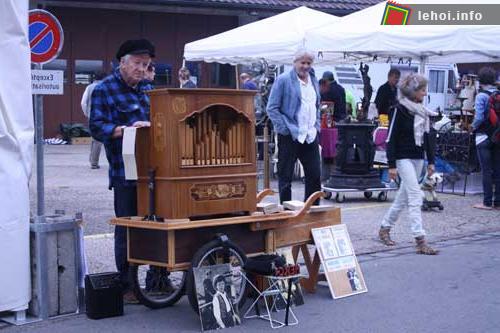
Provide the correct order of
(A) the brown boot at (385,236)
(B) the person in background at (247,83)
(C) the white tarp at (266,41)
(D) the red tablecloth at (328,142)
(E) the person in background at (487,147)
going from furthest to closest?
(B) the person in background at (247,83), (D) the red tablecloth at (328,142), (C) the white tarp at (266,41), (E) the person in background at (487,147), (A) the brown boot at (385,236)

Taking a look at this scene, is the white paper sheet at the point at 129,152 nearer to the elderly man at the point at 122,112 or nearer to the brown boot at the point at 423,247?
the elderly man at the point at 122,112

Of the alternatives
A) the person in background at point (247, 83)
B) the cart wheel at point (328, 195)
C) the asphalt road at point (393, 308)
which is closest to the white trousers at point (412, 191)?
the asphalt road at point (393, 308)

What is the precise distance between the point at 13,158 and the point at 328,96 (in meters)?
10.3

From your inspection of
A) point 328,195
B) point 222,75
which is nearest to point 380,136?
point 328,195

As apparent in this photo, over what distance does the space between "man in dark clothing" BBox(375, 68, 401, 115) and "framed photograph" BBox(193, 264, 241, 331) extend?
7.86 m

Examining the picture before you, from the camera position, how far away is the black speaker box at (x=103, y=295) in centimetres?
579

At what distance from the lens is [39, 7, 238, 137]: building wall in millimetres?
23234

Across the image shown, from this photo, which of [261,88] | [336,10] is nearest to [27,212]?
[261,88]

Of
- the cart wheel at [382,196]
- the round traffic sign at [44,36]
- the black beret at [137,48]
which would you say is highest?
the round traffic sign at [44,36]

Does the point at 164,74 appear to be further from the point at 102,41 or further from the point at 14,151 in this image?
the point at 14,151

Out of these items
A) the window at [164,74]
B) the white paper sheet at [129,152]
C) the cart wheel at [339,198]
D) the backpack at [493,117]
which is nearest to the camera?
the white paper sheet at [129,152]

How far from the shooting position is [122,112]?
243 inches

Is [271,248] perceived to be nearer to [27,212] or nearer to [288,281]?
[288,281]

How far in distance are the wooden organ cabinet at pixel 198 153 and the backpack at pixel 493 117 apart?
244 inches
